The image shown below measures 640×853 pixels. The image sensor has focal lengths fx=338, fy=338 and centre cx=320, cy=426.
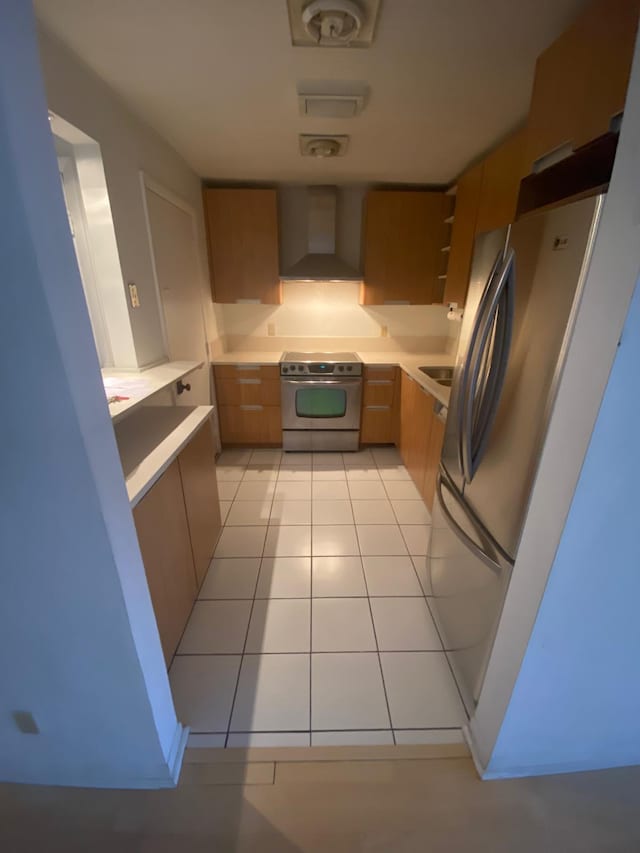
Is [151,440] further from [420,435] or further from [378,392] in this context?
[378,392]

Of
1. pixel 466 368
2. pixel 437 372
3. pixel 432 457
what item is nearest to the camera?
pixel 466 368

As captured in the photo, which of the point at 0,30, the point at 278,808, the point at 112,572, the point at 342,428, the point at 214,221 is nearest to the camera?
the point at 0,30

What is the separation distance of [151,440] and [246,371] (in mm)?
1665

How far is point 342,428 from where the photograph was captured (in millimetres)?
3209

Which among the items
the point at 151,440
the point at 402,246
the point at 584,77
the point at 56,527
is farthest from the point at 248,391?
the point at 584,77

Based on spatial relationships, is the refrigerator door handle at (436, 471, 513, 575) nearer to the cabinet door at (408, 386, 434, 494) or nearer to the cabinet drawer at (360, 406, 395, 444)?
Answer: the cabinet door at (408, 386, 434, 494)

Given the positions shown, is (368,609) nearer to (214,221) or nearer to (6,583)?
(6,583)

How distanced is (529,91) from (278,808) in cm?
297

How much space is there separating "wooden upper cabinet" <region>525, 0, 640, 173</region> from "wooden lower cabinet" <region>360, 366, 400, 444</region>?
1.83m

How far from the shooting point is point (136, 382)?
64.7 inches

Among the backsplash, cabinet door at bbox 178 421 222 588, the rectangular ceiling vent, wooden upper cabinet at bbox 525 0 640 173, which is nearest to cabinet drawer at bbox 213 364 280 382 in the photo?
the backsplash

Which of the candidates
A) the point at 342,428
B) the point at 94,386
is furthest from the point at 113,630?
the point at 342,428

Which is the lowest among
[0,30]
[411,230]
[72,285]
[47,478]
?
[47,478]

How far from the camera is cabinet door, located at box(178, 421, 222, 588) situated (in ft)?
5.16
